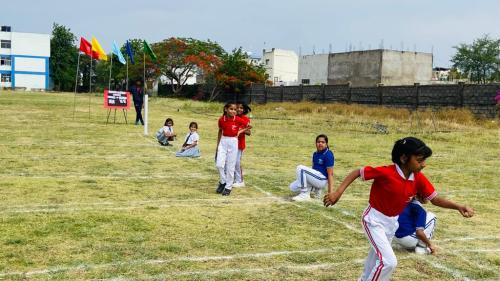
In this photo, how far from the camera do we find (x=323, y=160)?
337 inches

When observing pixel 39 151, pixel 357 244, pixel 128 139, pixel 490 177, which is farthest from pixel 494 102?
pixel 357 244

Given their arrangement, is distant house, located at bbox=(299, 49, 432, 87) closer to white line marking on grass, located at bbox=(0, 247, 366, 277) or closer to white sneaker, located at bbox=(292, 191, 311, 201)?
white sneaker, located at bbox=(292, 191, 311, 201)

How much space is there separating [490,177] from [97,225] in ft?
30.1

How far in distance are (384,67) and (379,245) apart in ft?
173

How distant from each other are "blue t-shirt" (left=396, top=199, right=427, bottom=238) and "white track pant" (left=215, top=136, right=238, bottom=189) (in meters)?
3.66

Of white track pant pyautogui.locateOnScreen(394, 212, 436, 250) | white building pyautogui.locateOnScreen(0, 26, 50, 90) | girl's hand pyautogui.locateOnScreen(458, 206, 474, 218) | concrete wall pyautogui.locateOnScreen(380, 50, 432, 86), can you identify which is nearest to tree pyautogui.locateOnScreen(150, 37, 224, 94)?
concrete wall pyautogui.locateOnScreen(380, 50, 432, 86)

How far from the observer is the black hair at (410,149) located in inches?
168

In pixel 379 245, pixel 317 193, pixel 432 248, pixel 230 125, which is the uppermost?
pixel 230 125

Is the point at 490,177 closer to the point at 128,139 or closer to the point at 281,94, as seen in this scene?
the point at 128,139

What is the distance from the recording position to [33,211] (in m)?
7.50

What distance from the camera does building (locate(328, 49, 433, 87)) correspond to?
181 feet

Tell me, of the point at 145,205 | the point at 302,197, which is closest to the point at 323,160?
the point at 302,197

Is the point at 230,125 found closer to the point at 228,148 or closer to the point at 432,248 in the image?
the point at 228,148

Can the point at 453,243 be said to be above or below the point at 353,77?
below
